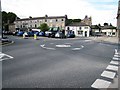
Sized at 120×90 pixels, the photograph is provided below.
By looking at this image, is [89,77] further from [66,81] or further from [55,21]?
[55,21]

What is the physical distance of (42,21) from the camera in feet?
252

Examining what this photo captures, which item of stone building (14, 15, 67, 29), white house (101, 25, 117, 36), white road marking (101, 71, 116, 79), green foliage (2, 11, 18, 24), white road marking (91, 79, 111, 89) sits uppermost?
green foliage (2, 11, 18, 24)

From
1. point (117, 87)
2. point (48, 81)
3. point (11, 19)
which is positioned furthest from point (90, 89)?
point (11, 19)

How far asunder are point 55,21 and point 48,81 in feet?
223

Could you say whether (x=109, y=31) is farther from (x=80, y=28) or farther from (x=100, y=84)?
(x=100, y=84)

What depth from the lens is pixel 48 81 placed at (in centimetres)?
560

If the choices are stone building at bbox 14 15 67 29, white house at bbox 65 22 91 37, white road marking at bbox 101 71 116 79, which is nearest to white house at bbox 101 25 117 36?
white house at bbox 65 22 91 37

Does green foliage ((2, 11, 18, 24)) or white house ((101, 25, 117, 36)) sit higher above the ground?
green foliage ((2, 11, 18, 24))

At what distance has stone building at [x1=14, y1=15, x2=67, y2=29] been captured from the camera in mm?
70875

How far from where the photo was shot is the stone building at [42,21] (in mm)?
70875

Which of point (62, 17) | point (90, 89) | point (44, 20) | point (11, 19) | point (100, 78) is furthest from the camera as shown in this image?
point (11, 19)

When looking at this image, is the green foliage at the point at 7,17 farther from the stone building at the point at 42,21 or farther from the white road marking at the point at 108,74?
the white road marking at the point at 108,74

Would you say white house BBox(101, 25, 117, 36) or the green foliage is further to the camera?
the green foliage

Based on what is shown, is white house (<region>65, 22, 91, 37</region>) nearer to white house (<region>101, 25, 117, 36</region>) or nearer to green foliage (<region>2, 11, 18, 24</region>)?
white house (<region>101, 25, 117, 36</region>)
